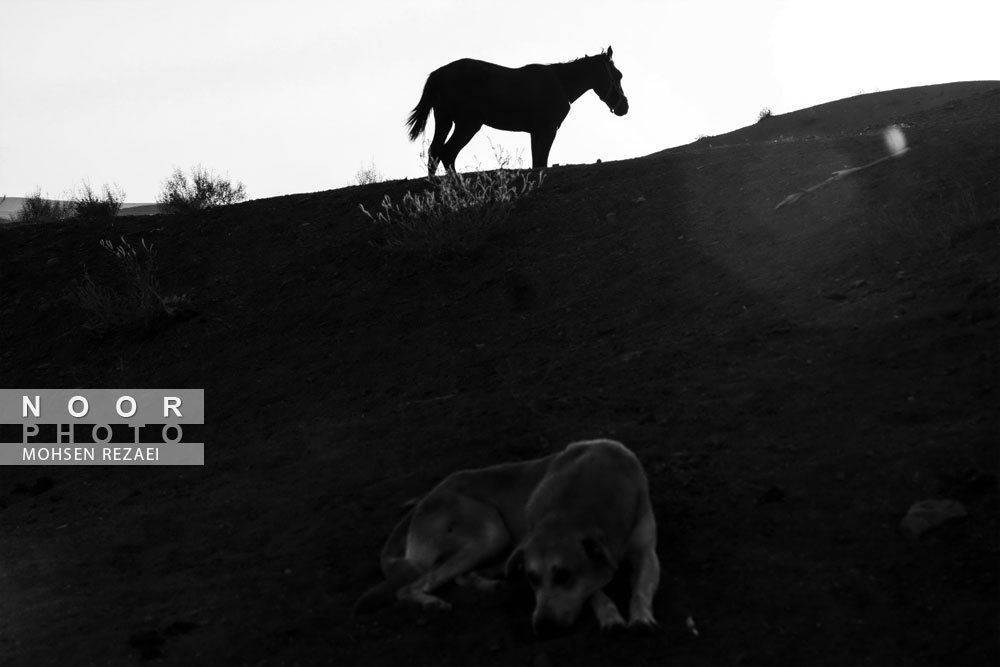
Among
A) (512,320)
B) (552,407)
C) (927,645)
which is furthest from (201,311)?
(927,645)

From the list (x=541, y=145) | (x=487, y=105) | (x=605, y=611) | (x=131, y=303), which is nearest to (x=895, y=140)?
(x=541, y=145)

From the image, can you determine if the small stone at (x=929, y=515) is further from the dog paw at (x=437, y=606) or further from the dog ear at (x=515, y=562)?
the dog paw at (x=437, y=606)

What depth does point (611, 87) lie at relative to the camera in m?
18.2

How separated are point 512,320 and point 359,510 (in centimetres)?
435

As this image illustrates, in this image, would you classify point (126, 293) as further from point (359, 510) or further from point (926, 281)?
point (926, 281)

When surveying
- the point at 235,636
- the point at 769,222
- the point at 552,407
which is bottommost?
the point at 235,636

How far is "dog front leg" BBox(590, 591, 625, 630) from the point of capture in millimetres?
5133

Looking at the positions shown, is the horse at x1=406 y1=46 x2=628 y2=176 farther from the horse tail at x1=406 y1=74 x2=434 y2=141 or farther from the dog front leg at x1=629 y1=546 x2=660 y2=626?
Answer: the dog front leg at x1=629 y1=546 x2=660 y2=626

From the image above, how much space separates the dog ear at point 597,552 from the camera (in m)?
5.29

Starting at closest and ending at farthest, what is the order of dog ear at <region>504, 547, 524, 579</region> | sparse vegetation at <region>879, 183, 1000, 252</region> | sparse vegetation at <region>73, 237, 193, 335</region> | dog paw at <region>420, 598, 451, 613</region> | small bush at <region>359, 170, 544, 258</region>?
dog ear at <region>504, 547, 524, 579</region>, dog paw at <region>420, 598, 451, 613</region>, sparse vegetation at <region>879, 183, 1000, 252</region>, small bush at <region>359, 170, 544, 258</region>, sparse vegetation at <region>73, 237, 193, 335</region>

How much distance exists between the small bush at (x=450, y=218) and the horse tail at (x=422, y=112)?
7.95 ft

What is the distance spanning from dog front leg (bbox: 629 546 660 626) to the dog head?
0.15 meters

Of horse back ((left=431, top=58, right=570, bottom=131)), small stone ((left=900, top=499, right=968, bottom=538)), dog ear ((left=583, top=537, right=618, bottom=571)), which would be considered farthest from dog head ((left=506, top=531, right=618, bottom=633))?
horse back ((left=431, top=58, right=570, bottom=131))

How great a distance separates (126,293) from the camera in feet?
47.1
